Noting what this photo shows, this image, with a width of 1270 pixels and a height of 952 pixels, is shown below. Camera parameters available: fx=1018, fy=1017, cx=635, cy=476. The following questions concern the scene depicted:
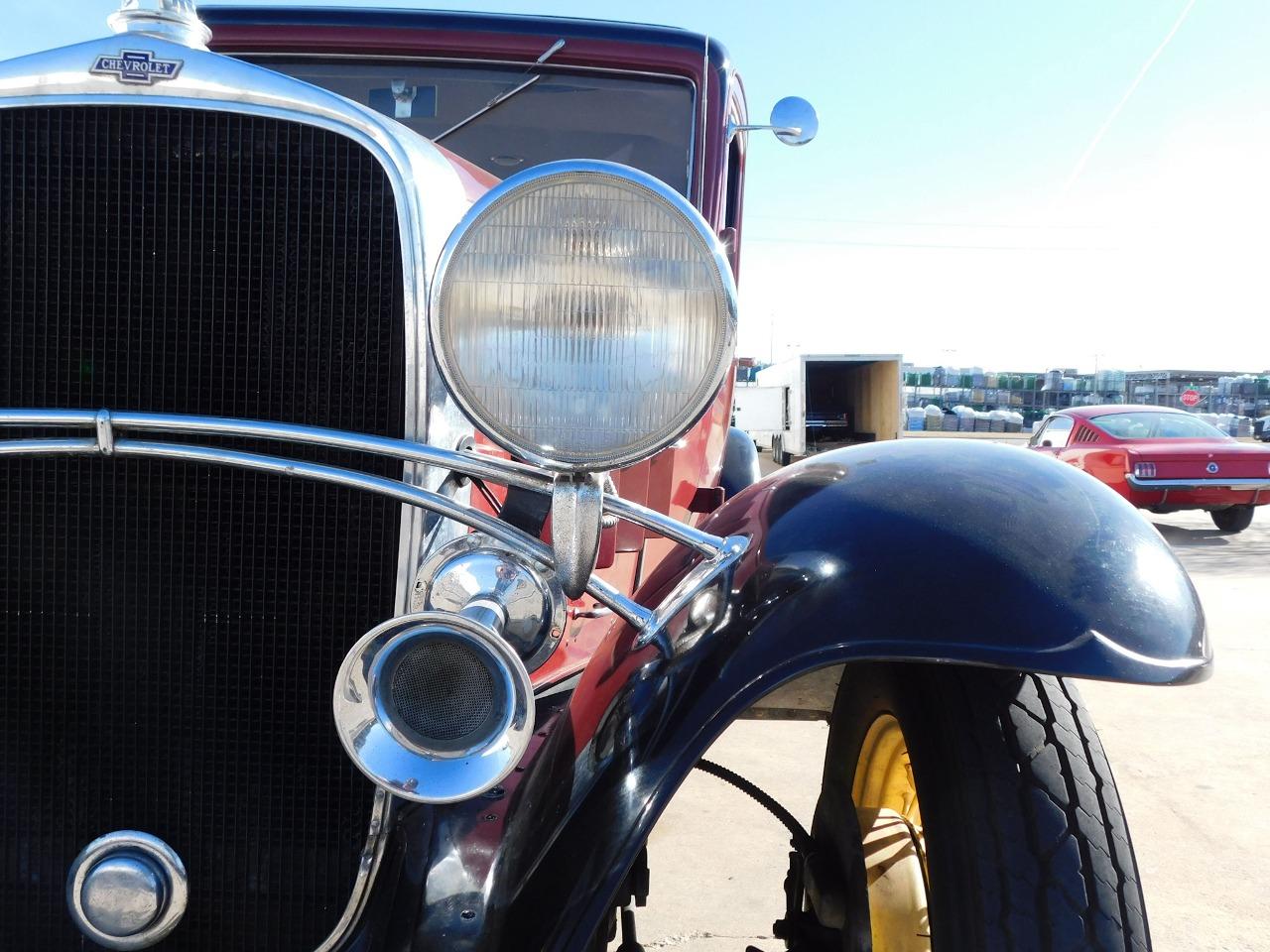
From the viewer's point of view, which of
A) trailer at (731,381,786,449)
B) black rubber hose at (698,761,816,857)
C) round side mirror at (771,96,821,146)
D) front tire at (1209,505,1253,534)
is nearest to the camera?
black rubber hose at (698,761,816,857)

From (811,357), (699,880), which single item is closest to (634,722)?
(699,880)

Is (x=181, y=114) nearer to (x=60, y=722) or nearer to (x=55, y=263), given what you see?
(x=55, y=263)

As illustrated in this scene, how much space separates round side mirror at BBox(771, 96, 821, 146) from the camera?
119 inches

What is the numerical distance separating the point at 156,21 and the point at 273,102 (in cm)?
30

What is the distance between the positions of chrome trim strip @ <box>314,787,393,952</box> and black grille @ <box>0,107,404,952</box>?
2cm

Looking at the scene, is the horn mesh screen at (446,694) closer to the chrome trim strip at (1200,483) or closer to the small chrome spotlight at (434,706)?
the small chrome spotlight at (434,706)

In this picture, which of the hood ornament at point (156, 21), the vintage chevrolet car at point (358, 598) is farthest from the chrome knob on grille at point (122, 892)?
the hood ornament at point (156, 21)

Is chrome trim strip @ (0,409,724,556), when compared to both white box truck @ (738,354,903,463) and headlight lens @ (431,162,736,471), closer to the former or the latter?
headlight lens @ (431,162,736,471)

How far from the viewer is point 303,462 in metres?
1.16

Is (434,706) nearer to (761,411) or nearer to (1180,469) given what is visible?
(1180,469)

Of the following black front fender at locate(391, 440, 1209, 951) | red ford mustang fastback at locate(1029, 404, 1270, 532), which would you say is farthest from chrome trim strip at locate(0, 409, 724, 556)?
red ford mustang fastback at locate(1029, 404, 1270, 532)

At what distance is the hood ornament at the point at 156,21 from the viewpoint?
4.53ft

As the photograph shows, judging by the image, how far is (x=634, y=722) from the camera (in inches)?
48.1

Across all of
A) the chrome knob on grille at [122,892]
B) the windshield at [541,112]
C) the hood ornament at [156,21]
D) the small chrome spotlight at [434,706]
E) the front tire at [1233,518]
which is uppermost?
the windshield at [541,112]
